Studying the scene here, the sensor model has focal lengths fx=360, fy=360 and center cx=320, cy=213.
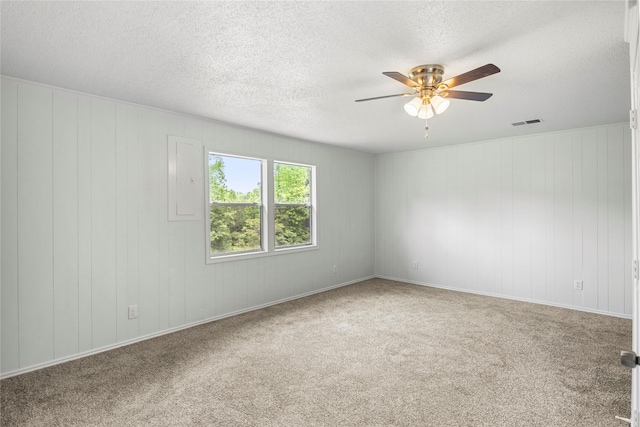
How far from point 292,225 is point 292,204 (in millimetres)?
312

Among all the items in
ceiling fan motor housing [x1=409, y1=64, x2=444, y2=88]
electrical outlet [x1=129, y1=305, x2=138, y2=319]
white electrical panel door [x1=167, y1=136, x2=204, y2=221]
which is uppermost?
ceiling fan motor housing [x1=409, y1=64, x2=444, y2=88]

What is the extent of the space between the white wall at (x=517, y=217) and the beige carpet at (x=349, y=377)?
0.73 meters

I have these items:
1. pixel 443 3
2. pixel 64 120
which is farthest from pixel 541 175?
pixel 64 120

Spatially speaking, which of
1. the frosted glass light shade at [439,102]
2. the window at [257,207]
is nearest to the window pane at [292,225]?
the window at [257,207]

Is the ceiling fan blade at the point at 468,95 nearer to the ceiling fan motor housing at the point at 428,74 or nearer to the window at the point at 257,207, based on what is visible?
the ceiling fan motor housing at the point at 428,74

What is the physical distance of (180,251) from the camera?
3.87 meters

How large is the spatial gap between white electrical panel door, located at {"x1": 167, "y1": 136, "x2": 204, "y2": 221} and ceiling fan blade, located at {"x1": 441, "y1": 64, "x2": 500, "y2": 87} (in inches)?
107

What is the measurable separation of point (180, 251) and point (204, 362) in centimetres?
130

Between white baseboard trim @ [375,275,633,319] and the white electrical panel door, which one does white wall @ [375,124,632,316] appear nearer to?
white baseboard trim @ [375,275,633,319]

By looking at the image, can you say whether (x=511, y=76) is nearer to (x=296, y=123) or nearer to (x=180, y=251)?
(x=296, y=123)

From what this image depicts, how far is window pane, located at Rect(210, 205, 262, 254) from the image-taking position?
14.1 feet

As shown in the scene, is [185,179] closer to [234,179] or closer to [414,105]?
[234,179]

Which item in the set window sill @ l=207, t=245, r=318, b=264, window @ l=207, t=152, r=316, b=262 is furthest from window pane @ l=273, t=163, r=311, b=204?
window sill @ l=207, t=245, r=318, b=264

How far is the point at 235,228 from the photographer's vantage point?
452 cm
